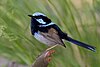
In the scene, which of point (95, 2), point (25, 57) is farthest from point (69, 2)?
point (25, 57)

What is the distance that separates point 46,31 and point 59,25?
0.05 metres

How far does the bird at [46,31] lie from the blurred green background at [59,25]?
0.03 meters

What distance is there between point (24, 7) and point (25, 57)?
11cm

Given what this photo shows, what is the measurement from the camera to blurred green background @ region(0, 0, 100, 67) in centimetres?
70

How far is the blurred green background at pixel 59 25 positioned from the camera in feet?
2.31

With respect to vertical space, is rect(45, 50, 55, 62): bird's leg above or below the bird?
below

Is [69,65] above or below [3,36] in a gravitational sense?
below

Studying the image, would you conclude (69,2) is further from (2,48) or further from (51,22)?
(2,48)

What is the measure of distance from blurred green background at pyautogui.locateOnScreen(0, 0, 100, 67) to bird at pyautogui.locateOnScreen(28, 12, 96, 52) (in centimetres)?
3

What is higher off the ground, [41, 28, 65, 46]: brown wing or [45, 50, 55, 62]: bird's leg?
[41, 28, 65, 46]: brown wing

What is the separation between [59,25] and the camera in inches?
28.0

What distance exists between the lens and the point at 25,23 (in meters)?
0.72

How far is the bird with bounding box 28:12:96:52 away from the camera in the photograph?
2.20 feet

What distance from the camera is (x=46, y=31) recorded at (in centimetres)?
67
